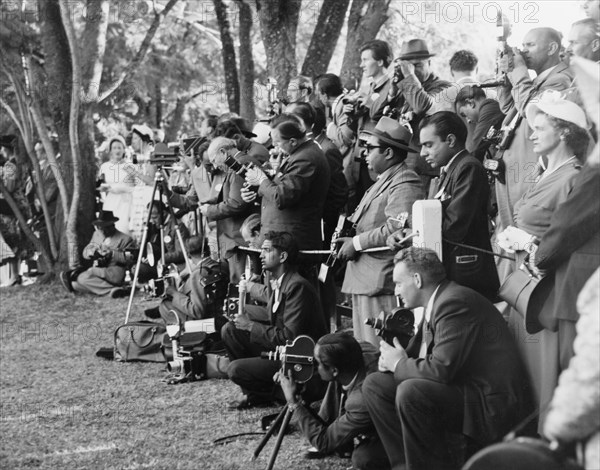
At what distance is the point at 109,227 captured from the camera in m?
12.2

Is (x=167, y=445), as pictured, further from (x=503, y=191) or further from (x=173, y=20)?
(x=173, y=20)

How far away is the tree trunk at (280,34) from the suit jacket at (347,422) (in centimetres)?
593

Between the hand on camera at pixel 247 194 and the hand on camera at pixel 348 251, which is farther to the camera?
the hand on camera at pixel 247 194

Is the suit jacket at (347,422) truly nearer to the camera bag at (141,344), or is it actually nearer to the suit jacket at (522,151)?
the suit jacket at (522,151)

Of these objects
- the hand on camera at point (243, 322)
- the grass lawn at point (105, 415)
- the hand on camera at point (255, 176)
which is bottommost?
the grass lawn at point (105, 415)

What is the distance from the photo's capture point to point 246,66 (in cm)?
1262

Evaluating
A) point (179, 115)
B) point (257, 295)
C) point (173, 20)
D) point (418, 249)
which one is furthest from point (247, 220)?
point (179, 115)

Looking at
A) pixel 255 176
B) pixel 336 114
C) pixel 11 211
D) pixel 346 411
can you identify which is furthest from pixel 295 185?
pixel 11 211

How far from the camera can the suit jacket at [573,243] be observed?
296 centimetres

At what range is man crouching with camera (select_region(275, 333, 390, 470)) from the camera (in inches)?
201

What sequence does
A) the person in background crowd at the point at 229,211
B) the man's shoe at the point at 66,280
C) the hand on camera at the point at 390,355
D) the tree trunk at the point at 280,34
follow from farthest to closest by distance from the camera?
the man's shoe at the point at 66,280
the tree trunk at the point at 280,34
the person in background crowd at the point at 229,211
the hand on camera at the point at 390,355

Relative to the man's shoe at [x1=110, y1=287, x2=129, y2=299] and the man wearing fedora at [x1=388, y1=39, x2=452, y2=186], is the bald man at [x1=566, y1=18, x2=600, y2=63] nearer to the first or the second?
the man wearing fedora at [x1=388, y1=39, x2=452, y2=186]

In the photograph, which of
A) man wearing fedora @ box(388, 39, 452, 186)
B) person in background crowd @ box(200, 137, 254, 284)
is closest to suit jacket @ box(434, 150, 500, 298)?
man wearing fedora @ box(388, 39, 452, 186)

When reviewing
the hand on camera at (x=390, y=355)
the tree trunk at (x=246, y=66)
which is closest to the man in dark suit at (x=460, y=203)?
the hand on camera at (x=390, y=355)
